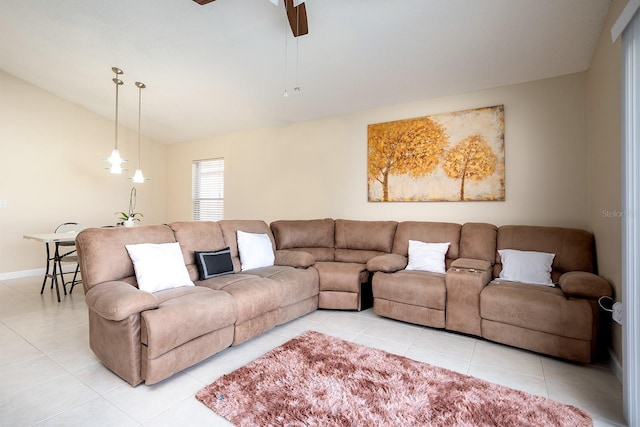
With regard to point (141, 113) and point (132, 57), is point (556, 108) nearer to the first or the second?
point (132, 57)

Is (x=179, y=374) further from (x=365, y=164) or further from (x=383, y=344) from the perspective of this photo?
(x=365, y=164)

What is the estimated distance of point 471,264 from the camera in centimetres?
294

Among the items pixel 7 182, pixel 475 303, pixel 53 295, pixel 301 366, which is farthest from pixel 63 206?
pixel 475 303

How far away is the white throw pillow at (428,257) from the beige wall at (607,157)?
4.19 ft

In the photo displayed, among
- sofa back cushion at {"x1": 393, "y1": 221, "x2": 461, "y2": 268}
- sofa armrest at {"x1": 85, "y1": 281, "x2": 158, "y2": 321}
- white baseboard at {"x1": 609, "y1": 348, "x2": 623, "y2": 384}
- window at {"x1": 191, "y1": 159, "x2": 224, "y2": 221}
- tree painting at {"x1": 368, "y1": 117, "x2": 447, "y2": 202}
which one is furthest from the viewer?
window at {"x1": 191, "y1": 159, "x2": 224, "y2": 221}

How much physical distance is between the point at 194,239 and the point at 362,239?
203 centimetres

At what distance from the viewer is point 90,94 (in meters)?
4.94

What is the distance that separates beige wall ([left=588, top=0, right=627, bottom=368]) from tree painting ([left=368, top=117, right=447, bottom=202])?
1.39 meters

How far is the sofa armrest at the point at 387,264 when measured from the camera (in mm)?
3152

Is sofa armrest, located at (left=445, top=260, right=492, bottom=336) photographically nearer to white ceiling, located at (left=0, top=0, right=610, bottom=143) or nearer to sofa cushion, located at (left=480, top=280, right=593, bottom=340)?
sofa cushion, located at (left=480, top=280, right=593, bottom=340)

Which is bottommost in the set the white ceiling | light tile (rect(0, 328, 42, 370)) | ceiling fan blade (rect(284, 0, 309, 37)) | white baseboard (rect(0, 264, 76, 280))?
light tile (rect(0, 328, 42, 370))

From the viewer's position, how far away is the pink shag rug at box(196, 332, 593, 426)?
62.7 inches

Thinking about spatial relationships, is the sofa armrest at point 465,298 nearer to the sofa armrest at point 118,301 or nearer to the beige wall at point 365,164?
the beige wall at point 365,164

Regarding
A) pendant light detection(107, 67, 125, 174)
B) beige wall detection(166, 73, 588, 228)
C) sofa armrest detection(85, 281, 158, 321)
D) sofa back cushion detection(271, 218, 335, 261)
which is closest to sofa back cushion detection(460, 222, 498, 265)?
beige wall detection(166, 73, 588, 228)
